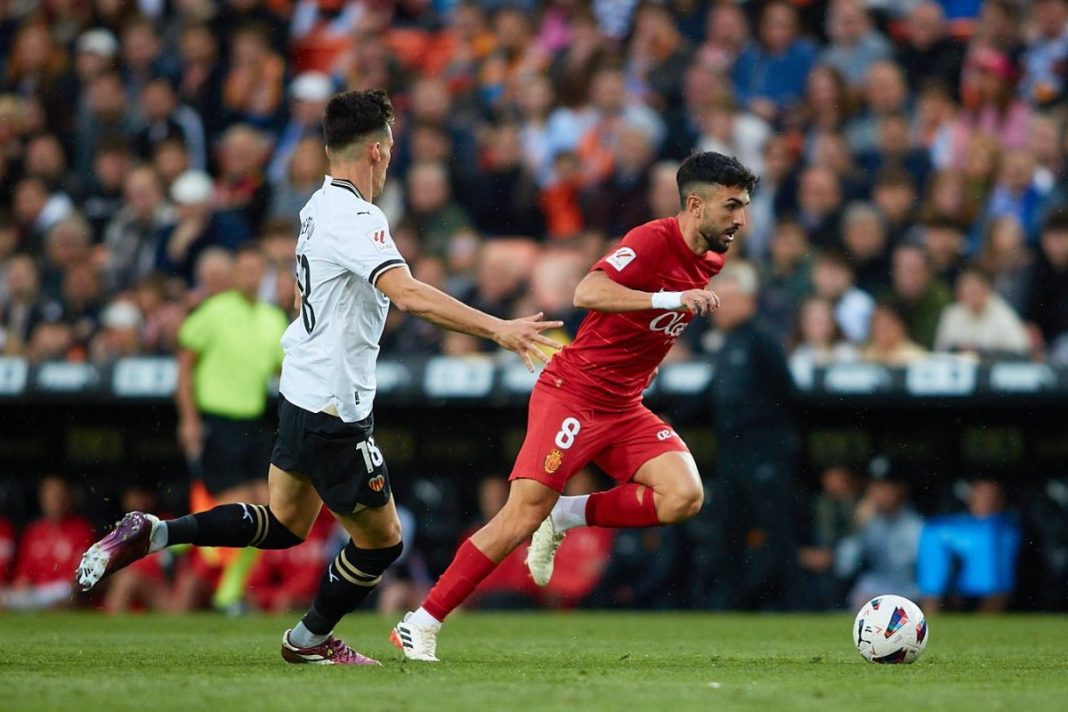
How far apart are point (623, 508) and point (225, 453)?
479 cm

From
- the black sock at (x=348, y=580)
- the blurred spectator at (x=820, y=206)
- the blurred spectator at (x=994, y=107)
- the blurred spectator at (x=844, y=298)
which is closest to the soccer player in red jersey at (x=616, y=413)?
the black sock at (x=348, y=580)

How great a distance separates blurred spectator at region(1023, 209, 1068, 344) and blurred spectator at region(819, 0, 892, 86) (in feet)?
8.95

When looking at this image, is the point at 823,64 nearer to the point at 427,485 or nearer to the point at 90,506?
the point at 427,485

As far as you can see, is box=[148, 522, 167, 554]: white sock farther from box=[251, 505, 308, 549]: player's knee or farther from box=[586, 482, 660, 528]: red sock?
box=[586, 482, 660, 528]: red sock

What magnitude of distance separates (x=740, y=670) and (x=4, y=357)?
8.28 metres

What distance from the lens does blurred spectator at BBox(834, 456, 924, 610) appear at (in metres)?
11.7

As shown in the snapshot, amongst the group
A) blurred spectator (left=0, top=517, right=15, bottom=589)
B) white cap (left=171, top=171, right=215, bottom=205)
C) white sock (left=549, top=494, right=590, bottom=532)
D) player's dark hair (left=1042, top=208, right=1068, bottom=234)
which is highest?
white cap (left=171, top=171, right=215, bottom=205)

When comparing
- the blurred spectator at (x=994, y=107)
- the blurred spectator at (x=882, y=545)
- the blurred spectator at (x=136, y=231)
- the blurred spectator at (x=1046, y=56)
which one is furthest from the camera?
the blurred spectator at (x=136, y=231)

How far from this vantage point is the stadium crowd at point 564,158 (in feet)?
40.1

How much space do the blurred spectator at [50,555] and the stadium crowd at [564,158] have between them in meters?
0.21

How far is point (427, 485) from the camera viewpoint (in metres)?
13.0

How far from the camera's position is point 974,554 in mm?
11664

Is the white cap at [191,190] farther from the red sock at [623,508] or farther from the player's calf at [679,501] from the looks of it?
the player's calf at [679,501]

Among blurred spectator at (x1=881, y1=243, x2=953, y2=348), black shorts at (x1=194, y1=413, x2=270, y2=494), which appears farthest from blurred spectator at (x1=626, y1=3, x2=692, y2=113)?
black shorts at (x1=194, y1=413, x2=270, y2=494)
